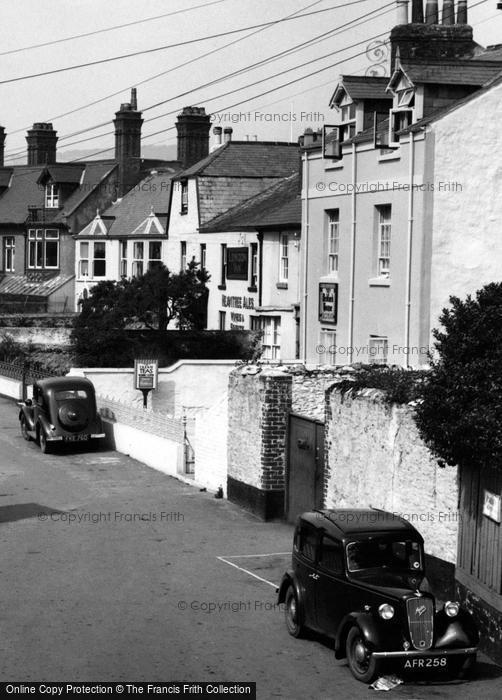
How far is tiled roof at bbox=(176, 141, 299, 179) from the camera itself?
5103cm

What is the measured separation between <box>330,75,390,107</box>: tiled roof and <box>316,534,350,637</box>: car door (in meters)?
21.3

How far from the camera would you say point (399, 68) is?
100 ft

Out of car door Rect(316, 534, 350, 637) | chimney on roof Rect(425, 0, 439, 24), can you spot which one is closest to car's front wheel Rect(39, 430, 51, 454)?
chimney on roof Rect(425, 0, 439, 24)

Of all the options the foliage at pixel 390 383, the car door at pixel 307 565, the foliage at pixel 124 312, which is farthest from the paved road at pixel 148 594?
the foliage at pixel 124 312

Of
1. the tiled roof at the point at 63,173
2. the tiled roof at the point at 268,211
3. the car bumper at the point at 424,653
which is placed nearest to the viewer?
the car bumper at the point at 424,653

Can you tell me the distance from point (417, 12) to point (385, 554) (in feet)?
76.3

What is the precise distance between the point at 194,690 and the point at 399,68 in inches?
861

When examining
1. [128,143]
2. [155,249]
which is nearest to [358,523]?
[155,249]

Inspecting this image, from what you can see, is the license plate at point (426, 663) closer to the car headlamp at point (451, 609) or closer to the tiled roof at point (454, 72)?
the car headlamp at point (451, 609)

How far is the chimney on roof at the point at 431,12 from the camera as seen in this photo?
3238 centimetres

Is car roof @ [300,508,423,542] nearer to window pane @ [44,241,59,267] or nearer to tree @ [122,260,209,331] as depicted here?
tree @ [122,260,209,331]

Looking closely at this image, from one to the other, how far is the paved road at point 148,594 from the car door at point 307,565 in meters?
0.49

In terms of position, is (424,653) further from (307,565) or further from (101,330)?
(101,330)

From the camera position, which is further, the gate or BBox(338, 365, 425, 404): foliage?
the gate
